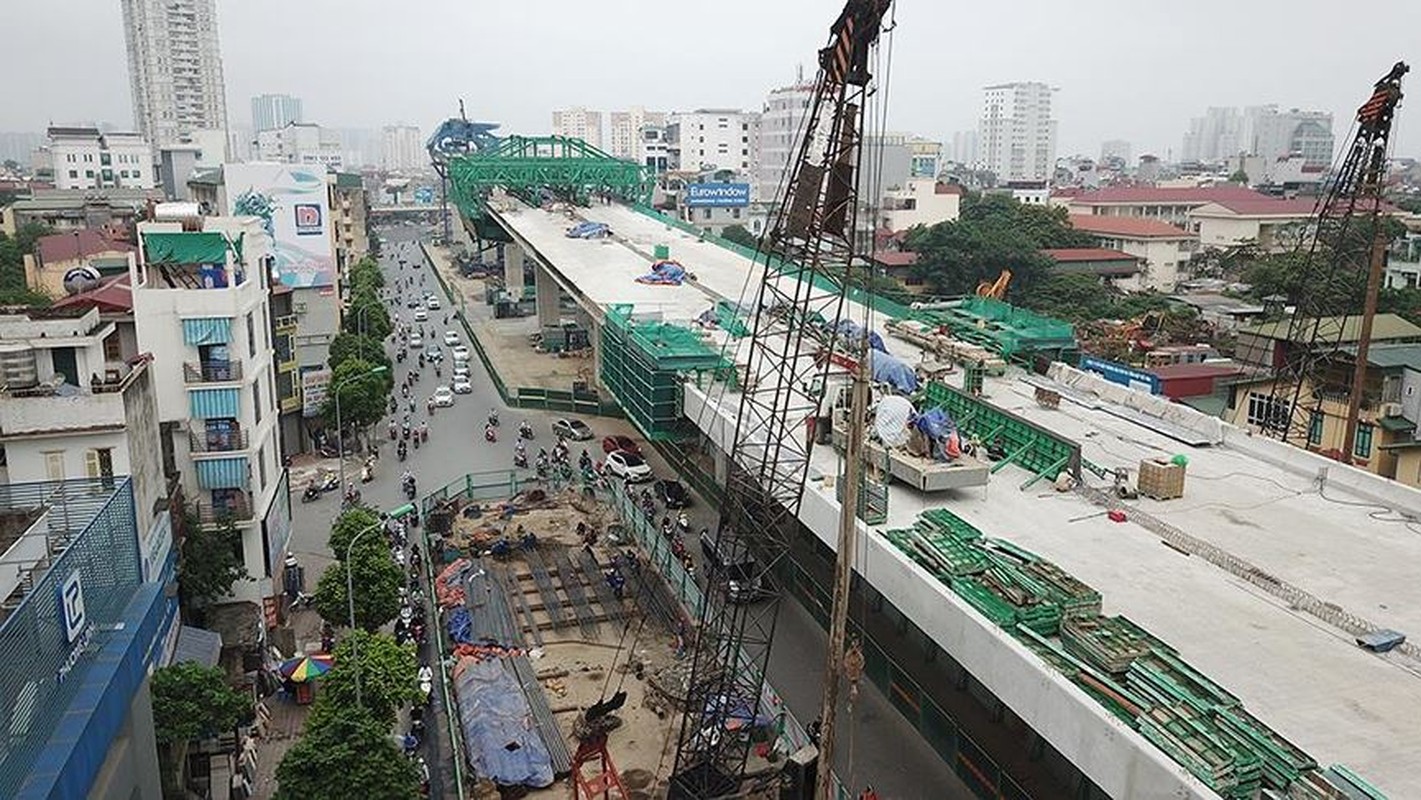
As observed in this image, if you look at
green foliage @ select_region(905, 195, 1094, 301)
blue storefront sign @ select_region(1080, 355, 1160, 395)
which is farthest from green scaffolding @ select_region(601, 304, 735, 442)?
green foliage @ select_region(905, 195, 1094, 301)

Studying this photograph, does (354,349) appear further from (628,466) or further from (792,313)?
(792,313)

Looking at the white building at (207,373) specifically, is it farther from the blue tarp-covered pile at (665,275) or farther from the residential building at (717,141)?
the residential building at (717,141)

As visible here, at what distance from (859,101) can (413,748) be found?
16.9m

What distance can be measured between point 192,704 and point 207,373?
35.0 feet

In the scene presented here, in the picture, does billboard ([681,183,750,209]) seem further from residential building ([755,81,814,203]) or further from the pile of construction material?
the pile of construction material

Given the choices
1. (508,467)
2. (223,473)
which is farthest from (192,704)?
(508,467)

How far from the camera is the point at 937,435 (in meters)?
23.6

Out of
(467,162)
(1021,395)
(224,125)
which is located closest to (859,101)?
(1021,395)

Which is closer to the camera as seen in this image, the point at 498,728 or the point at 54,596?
the point at 54,596

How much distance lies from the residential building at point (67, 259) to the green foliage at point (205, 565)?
30.0m

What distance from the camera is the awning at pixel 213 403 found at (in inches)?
1075

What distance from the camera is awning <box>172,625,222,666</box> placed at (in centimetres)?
2320

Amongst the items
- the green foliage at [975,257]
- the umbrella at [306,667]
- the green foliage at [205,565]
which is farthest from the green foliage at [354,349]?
the green foliage at [975,257]

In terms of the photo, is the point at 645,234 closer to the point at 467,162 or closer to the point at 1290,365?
the point at 467,162
